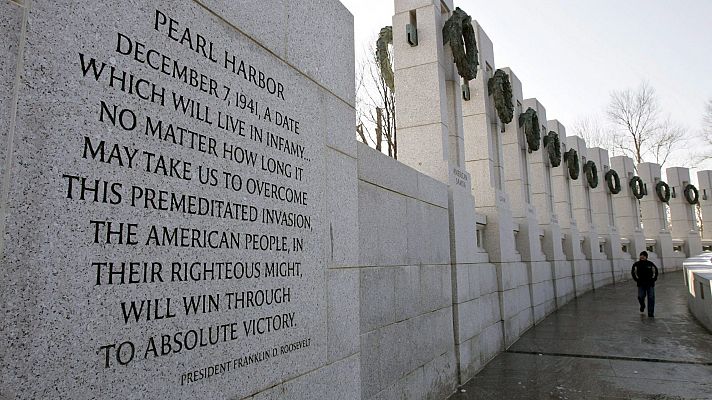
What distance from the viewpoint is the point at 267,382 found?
298cm

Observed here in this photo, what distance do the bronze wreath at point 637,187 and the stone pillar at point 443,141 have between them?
21.5m

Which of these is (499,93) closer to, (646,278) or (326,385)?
(646,278)

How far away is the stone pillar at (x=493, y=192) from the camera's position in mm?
9602

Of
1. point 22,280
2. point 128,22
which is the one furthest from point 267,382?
point 128,22

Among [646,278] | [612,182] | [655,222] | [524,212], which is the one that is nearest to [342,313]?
[524,212]

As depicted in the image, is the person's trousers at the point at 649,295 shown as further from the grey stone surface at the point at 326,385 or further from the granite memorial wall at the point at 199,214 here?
the grey stone surface at the point at 326,385

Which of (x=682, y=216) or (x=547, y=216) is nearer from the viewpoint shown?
(x=547, y=216)

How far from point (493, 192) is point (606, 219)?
16.7 metres

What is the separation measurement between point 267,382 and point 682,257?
33.1 metres

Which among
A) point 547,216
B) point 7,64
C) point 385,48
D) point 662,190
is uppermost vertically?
point 385,48

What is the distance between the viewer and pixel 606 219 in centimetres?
2367

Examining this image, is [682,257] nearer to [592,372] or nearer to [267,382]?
[592,372]

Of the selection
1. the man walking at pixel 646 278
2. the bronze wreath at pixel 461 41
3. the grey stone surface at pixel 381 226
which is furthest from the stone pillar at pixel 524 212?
the grey stone surface at pixel 381 226

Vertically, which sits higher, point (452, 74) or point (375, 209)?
point (452, 74)
